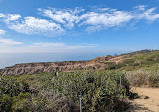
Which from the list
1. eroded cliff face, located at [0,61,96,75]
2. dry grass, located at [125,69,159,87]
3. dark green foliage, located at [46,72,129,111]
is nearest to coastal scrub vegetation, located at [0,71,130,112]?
dark green foliage, located at [46,72,129,111]

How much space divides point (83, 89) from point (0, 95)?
204 cm

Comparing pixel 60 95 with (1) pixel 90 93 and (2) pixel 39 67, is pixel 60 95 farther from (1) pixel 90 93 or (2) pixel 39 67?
(2) pixel 39 67

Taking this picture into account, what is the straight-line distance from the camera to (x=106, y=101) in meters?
3.20

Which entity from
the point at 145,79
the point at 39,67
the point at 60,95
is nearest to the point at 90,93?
the point at 60,95

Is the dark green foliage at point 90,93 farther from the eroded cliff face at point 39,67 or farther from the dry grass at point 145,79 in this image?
the eroded cliff face at point 39,67

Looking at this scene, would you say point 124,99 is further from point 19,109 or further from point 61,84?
point 19,109

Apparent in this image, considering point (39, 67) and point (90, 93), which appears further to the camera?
point (39, 67)

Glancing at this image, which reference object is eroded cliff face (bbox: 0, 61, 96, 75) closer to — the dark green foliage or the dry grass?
the dry grass

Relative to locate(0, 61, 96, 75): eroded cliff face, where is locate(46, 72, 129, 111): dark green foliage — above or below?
above

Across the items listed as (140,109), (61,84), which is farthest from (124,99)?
(61,84)

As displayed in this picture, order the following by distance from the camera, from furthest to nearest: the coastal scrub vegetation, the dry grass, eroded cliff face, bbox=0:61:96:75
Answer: eroded cliff face, bbox=0:61:96:75, the dry grass, the coastal scrub vegetation

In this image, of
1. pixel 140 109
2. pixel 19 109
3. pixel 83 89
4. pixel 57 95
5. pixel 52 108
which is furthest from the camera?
pixel 140 109

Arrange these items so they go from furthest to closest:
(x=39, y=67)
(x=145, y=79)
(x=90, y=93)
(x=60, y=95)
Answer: (x=39, y=67), (x=145, y=79), (x=90, y=93), (x=60, y=95)

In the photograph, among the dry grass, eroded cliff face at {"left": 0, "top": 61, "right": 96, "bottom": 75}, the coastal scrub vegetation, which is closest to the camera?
the coastal scrub vegetation
